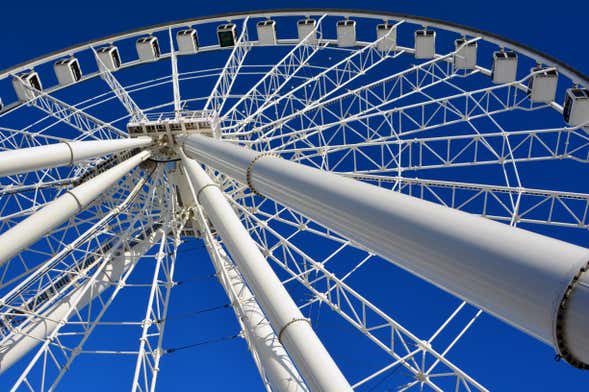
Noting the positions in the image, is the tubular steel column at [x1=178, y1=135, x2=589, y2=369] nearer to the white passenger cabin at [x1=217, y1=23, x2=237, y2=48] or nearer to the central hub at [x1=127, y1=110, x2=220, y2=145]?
the central hub at [x1=127, y1=110, x2=220, y2=145]

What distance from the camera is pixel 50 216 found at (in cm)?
1252

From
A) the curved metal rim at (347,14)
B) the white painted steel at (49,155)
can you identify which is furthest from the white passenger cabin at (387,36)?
the white painted steel at (49,155)

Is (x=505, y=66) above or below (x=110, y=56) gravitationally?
below

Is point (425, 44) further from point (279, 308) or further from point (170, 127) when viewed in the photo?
point (279, 308)

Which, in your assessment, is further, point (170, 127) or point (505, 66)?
point (505, 66)

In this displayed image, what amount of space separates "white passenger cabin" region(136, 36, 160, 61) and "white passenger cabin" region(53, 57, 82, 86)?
2.80 meters

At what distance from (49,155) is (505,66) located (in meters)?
17.5

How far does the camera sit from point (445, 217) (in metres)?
4.87

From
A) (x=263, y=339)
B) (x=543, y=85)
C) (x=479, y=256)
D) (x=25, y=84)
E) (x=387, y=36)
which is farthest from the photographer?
(x=387, y=36)

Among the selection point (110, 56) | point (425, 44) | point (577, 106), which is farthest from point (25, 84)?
point (577, 106)

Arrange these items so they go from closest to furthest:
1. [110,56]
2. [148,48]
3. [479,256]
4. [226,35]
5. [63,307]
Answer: [479,256] → [63,307] → [110,56] → [226,35] → [148,48]

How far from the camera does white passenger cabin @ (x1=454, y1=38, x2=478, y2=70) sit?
22.8 metres

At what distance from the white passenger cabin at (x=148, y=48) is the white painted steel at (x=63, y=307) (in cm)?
1146

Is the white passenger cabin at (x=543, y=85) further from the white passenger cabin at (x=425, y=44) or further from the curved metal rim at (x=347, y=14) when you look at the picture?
the white passenger cabin at (x=425, y=44)
